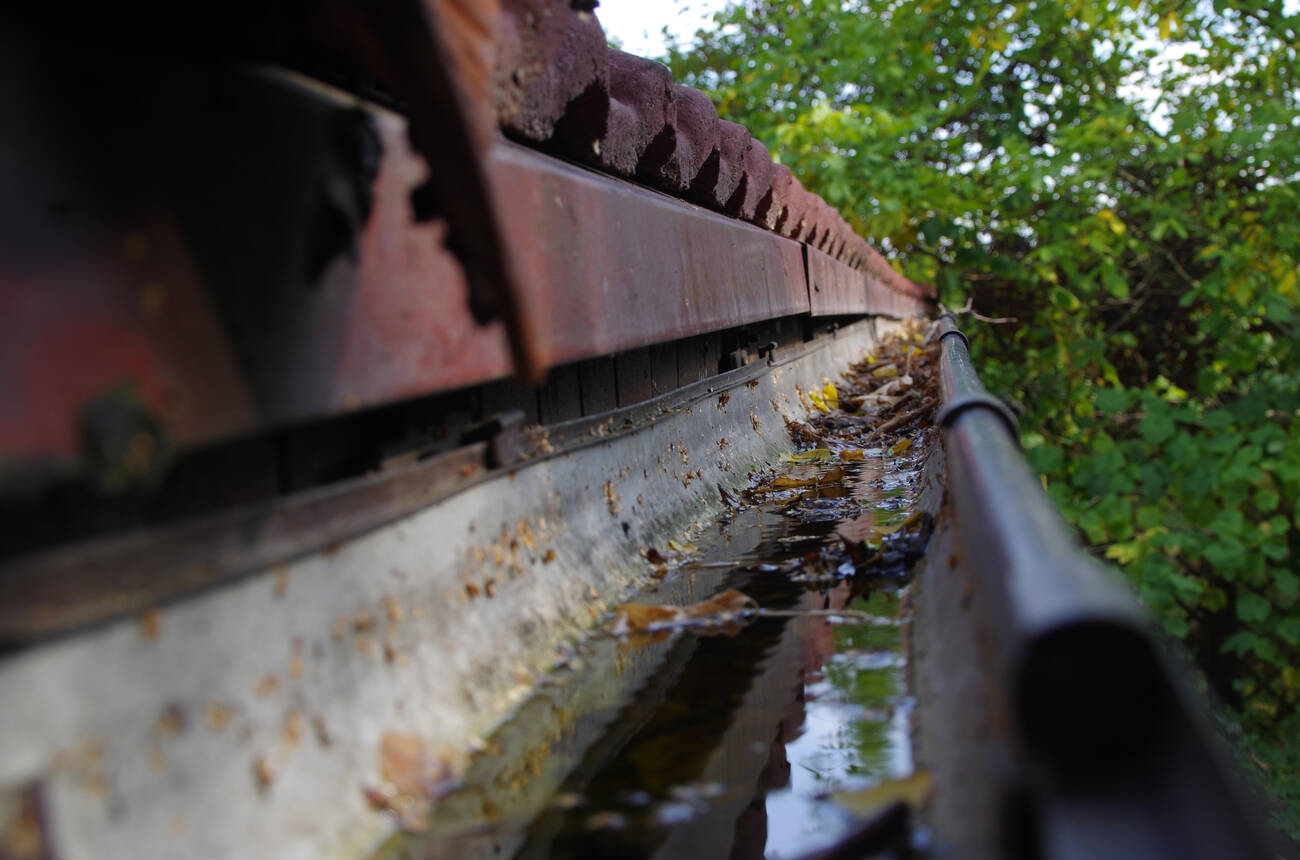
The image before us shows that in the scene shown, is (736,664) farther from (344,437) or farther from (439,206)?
(439,206)

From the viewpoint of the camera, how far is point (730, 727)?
105 centimetres

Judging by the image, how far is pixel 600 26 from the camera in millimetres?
1425

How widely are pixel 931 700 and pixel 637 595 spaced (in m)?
0.61

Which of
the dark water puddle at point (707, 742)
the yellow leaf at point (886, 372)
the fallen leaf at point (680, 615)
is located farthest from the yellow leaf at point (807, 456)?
the yellow leaf at point (886, 372)

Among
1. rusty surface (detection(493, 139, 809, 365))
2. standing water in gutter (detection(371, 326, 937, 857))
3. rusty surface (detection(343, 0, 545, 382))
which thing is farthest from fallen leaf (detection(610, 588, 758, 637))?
rusty surface (detection(343, 0, 545, 382))

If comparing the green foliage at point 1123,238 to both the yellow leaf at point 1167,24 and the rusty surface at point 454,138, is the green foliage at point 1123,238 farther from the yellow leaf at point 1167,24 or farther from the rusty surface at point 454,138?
the rusty surface at point 454,138

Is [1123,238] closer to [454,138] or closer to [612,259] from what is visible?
[612,259]

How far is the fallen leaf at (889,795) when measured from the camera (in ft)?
2.68

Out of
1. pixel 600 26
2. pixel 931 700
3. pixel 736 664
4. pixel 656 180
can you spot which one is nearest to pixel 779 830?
pixel 931 700

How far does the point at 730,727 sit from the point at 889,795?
0.79 feet

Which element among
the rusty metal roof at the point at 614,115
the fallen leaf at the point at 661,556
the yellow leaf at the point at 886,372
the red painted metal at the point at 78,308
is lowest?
the fallen leaf at the point at 661,556

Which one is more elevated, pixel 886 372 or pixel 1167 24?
pixel 1167 24

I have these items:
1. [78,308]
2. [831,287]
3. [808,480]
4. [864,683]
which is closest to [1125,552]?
[831,287]

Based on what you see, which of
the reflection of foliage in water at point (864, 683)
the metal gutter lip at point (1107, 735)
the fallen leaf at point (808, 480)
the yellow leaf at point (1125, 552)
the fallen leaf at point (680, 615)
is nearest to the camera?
the metal gutter lip at point (1107, 735)
